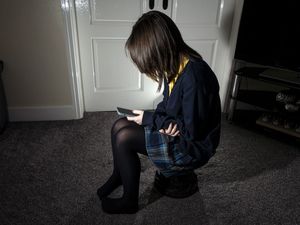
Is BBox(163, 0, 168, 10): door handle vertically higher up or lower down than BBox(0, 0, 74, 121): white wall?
higher up

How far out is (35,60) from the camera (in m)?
1.93

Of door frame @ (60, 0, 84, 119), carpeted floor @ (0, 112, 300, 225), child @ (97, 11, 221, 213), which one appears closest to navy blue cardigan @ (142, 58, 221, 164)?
child @ (97, 11, 221, 213)

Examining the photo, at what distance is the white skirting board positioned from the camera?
2.08 metres

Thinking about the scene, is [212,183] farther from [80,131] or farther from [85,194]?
[80,131]

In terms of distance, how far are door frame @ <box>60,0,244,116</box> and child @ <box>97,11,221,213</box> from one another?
3.01 ft

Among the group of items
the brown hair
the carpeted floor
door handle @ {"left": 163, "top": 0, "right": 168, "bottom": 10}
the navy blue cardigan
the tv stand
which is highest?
door handle @ {"left": 163, "top": 0, "right": 168, "bottom": 10}

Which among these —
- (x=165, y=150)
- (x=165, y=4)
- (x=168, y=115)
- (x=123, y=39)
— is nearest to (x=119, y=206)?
(x=165, y=150)

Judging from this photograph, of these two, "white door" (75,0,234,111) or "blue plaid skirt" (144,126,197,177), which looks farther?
"white door" (75,0,234,111)

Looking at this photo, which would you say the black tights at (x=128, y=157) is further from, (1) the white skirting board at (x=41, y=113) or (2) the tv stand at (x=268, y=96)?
(2) the tv stand at (x=268, y=96)

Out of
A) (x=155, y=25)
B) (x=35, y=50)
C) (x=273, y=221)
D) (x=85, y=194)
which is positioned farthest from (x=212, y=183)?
(x=35, y=50)

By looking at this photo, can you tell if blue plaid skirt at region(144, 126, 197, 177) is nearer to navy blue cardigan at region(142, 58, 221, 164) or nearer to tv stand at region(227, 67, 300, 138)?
navy blue cardigan at region(142, 58, 221, 164)

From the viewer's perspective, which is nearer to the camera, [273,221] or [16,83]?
[273,221]

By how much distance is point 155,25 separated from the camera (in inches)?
38.9

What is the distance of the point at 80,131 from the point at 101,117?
0.28m
